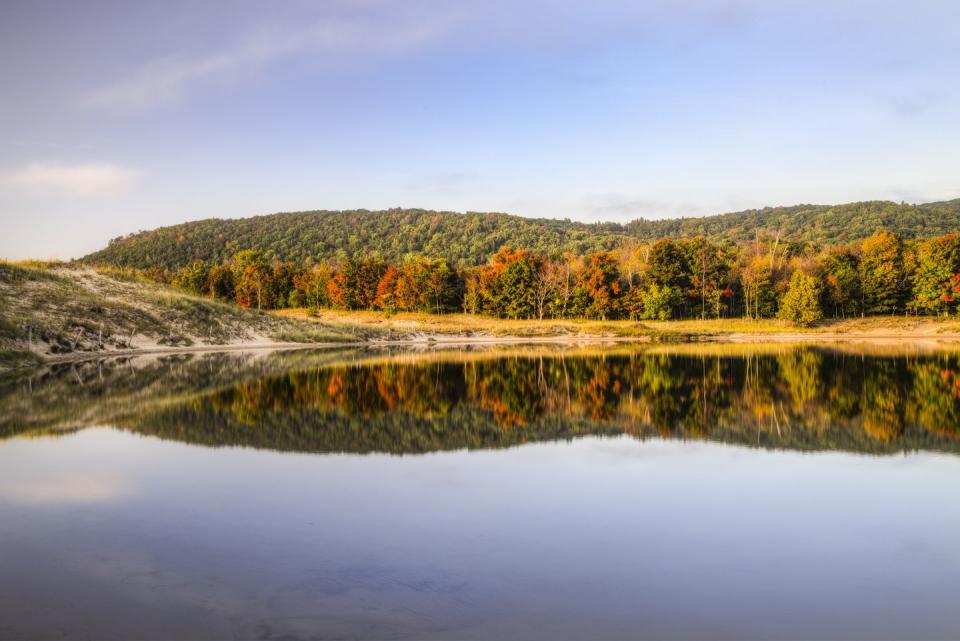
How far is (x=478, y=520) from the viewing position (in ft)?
26.0

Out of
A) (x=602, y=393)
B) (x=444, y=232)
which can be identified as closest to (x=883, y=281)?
(x=602, y=393)

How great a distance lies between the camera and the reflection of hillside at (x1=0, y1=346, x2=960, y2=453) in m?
13.6

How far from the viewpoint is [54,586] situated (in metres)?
5.84

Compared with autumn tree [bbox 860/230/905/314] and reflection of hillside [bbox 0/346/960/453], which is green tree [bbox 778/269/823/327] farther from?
reflection of hillside [bbox 0/346/960/453]

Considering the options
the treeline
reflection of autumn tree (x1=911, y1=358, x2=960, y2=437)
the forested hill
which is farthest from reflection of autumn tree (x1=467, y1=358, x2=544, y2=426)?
the forested hill

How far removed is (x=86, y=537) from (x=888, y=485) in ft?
33.1

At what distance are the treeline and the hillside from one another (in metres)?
27.5

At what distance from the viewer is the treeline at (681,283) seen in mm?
67438

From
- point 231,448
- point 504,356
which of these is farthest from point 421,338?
point 231,448

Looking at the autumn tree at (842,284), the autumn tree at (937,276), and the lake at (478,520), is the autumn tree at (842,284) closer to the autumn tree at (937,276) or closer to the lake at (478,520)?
the autumn tree at (937,276)

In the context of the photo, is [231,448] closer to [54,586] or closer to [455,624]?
[54,586]

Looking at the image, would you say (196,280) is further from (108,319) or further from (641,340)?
(641,340)

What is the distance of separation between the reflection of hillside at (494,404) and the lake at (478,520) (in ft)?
0.46

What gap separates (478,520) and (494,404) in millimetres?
10594
